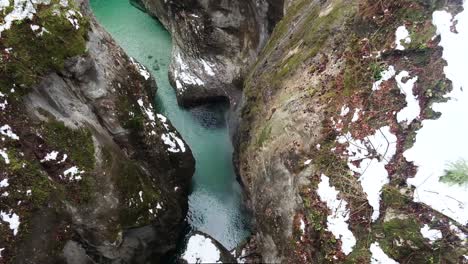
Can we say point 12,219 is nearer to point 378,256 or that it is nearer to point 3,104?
point 3,104

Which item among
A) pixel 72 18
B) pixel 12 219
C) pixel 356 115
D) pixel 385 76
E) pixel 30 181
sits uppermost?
pixel 385 76

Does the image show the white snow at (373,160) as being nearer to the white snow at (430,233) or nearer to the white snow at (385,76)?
the white snow at (430,233)

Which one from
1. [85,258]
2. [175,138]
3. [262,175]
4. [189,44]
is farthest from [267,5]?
[85,258]

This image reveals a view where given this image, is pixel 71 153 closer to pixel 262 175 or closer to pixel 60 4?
pixel 60 4

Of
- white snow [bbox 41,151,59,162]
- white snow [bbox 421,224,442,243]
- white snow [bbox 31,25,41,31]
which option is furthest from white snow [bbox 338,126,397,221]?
white snow [bbox 31,25,41,31]

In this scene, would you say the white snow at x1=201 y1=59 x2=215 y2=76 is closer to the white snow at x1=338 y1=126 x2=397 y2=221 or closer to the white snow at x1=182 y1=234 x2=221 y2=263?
the white snow at x1=182 y1=234 x2=221 y2=263

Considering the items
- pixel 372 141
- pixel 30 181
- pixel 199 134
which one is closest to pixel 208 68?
pixel 199 134
